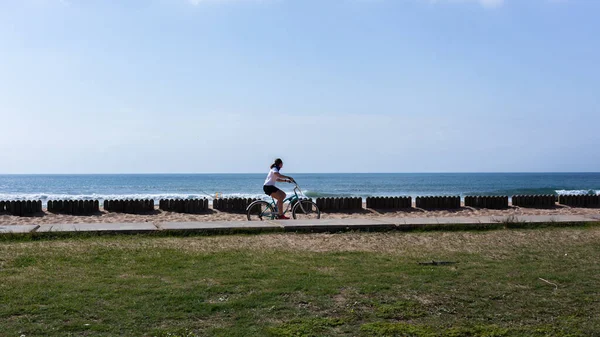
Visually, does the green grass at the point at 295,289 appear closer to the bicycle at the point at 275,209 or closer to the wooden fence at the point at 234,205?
the bicycle at the point at 275,209

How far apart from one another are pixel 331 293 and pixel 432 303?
3.09 ft

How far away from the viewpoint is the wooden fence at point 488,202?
18344mm

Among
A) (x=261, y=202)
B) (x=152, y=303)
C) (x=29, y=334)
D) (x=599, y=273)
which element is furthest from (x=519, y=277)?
Result: (x=261, y=202)

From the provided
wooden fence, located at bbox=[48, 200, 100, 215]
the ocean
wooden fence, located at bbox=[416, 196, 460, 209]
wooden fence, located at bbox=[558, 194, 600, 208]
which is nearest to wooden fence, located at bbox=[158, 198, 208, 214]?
wooden fence, located at bbox=[48, 200, 100, 215]

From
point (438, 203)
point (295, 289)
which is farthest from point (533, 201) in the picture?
point (295, 289)

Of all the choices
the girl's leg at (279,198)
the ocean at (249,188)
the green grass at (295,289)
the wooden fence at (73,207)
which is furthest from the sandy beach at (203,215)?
the ocean at (249,188)

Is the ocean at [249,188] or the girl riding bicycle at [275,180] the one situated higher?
the girl riding bicycle at [275,180]

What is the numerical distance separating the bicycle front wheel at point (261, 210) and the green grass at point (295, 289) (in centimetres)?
411

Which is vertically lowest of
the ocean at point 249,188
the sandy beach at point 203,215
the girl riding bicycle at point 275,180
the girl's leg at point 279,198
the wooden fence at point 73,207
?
the ocean at point 249,188

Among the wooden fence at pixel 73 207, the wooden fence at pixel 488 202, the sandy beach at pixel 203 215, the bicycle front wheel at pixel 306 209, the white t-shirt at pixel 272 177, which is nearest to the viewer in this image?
the white t-shirt at pixel 272 177

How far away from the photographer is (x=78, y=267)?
667 cm

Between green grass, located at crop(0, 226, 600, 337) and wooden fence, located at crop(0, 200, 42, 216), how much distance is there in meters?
8.18

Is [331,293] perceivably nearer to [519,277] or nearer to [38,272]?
[519,277]

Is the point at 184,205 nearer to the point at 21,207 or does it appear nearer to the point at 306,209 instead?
the point at 21,207
